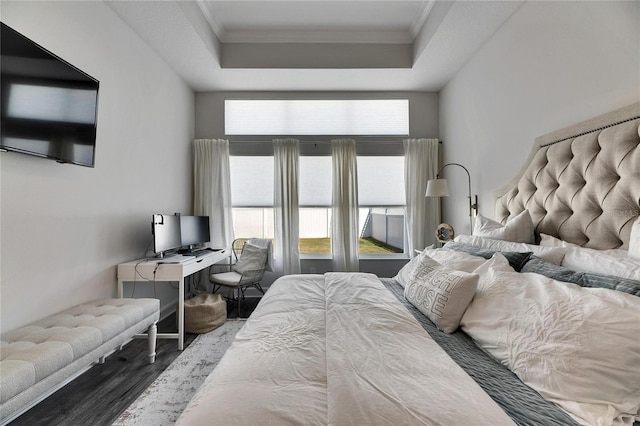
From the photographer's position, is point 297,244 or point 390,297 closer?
point 390,297

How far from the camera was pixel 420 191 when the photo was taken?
13.6 feet

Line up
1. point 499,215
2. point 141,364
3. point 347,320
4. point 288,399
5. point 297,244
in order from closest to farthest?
1. point 288,399
2. point 347,320
3. point 141,364
4. point 499,215
5. point 297,244

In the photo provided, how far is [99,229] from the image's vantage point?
2.45 m

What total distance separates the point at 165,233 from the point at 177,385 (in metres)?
1.57

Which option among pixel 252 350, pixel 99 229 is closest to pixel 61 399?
pixel 99 229

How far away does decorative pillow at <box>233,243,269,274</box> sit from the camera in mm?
3697

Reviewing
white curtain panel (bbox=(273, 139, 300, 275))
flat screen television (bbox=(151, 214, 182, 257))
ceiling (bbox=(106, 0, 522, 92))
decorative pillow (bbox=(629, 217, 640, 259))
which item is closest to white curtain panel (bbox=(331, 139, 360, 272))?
white curtain panel (bbox=(273, 139, 300, 275))

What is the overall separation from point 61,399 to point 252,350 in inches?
68.2

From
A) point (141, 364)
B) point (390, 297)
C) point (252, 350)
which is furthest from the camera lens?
point (141, 364)

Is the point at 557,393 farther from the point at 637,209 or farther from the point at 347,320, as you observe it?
the point at 637,209

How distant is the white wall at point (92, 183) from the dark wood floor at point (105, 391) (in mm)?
547

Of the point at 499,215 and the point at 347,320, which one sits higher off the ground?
the point at 499,215

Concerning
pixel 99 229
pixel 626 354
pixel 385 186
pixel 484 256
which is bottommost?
pixel 626 354

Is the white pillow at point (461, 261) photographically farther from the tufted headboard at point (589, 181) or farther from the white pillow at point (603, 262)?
the tufted headboard at point (589, 181)
